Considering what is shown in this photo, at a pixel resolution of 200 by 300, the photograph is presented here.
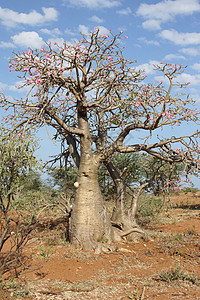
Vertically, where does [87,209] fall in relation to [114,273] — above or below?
above

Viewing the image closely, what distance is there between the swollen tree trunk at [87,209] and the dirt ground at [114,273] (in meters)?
0.36

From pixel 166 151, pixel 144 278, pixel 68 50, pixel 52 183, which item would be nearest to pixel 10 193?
pixel 144 278

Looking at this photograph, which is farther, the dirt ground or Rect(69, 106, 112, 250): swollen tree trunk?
Rect(69, 106, 112, 250): swollen tree trunk

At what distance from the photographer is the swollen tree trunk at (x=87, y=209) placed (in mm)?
6586

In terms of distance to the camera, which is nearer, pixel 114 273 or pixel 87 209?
pixel 114 273

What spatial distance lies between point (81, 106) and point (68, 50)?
4.29ft

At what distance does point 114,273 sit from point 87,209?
6.23 ft

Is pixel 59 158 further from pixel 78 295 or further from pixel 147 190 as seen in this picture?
pixel 78 295

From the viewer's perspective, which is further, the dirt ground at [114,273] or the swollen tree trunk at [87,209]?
the swollen tree trunk at [87,209]

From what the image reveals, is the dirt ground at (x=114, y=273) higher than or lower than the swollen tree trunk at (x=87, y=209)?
lower

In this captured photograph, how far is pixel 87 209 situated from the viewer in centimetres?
669

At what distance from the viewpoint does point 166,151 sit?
7.19 meters

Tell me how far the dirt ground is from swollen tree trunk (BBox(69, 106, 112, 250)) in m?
0.36

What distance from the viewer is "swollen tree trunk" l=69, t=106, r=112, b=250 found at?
6586mm
